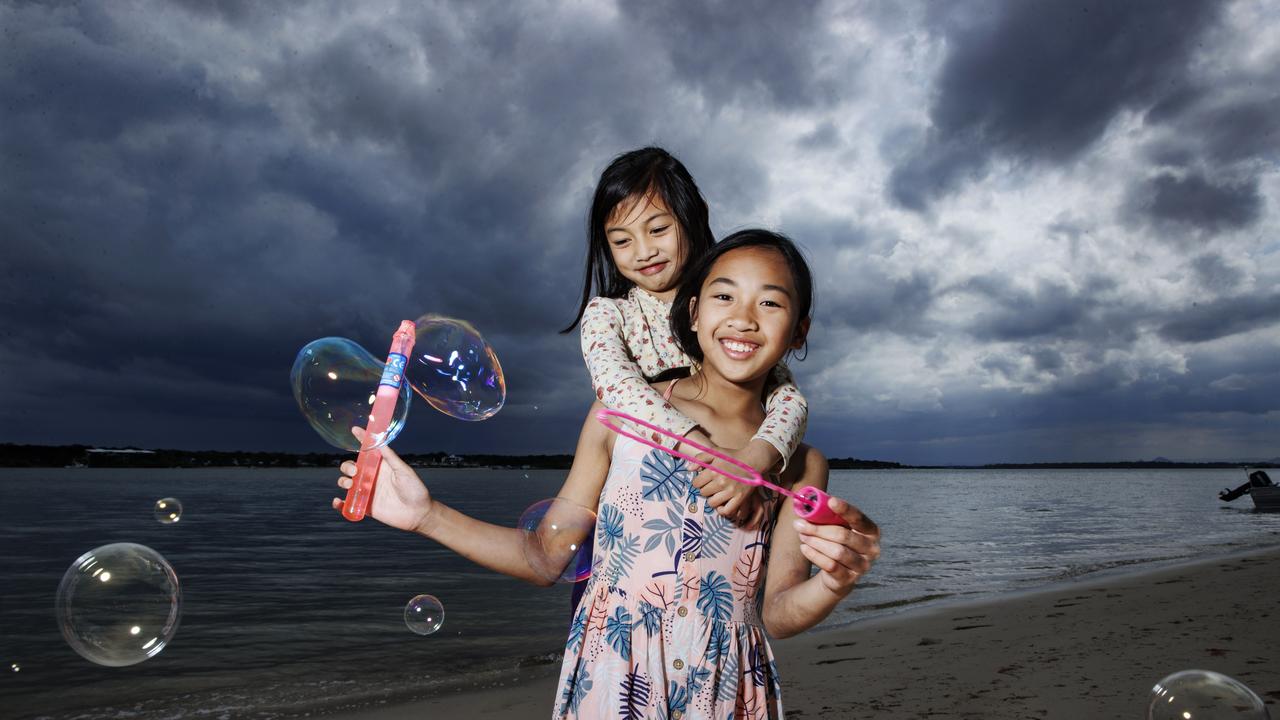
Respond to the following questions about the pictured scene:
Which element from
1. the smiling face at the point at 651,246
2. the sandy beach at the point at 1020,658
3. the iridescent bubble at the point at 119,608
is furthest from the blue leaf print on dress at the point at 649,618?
the sandy beach at the point at 1020,658

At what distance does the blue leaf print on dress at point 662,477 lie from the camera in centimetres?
179

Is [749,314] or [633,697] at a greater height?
[749,314]

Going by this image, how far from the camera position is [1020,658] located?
742 centimetres

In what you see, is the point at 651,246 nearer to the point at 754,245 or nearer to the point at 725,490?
the point at 754,245

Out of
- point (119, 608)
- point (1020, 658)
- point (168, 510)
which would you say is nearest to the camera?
point (119, 608)

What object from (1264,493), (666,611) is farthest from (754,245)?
(1264,493)

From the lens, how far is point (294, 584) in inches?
521

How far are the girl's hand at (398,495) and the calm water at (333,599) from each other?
570 centimetres

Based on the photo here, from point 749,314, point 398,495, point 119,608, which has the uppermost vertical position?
point 749,314

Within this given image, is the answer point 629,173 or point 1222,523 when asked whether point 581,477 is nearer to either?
point 629,173

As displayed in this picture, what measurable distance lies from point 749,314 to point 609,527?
0.61 meters

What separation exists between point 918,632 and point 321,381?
8.50 m

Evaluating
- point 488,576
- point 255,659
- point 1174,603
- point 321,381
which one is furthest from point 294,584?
point 1174,603

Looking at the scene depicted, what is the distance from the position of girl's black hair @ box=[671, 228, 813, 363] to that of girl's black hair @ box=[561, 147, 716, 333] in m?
0.24
